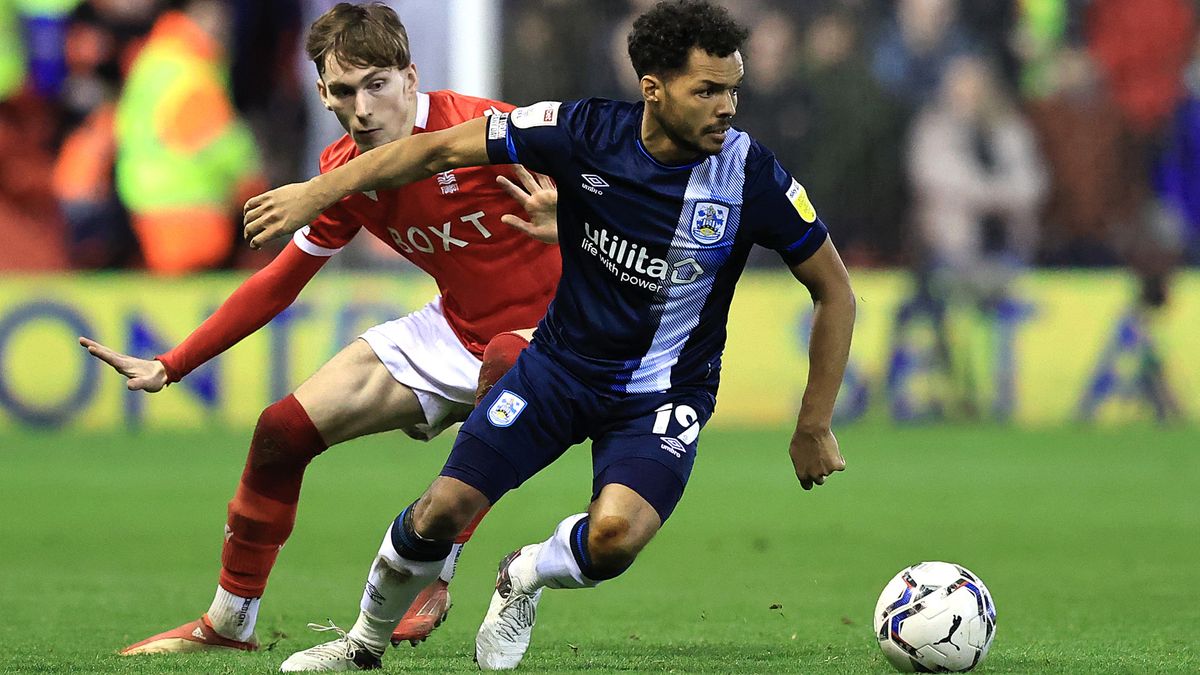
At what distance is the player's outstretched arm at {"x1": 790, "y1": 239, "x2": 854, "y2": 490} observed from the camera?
16.5 ft

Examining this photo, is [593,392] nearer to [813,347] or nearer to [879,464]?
[813,347]

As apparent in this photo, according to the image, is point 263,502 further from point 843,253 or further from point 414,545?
point 843,253

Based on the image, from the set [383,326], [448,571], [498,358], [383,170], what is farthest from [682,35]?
[448,571]

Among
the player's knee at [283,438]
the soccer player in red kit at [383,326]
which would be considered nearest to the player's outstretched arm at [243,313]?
the soccer player in red kit at [383,326]

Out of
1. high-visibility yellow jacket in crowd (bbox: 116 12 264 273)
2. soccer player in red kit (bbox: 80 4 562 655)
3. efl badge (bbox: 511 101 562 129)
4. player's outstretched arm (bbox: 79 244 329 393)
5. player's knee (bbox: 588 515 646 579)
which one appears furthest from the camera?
high-visibility yellow jacket in crowd (bbox: 116 12 264 273)

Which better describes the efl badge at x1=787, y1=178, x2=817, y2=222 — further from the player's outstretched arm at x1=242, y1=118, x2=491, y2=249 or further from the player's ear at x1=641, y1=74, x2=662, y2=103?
A: the player's outstretched arm at x1=242, y1=118, x2=491, y2=249

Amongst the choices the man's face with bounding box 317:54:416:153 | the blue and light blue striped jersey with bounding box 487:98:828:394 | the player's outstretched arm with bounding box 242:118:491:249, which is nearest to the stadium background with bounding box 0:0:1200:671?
the man's face with bounding box 317:54:416:153

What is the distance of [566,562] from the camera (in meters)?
4.98

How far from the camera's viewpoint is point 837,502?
10547 millimetres

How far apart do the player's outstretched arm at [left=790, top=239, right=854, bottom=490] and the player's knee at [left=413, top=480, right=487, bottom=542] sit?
888 millimetres

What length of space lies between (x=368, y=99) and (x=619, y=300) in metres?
1.12

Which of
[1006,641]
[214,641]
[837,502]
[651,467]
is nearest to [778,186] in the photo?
[651,467]

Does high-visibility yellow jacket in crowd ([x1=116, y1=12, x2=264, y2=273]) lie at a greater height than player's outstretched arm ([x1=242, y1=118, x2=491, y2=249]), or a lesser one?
lesser

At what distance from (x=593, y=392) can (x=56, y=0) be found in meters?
10.0
